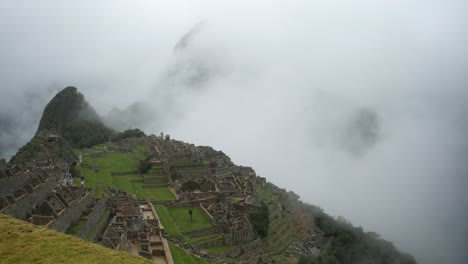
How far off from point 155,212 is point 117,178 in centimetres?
1463

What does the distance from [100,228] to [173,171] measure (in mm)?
28651

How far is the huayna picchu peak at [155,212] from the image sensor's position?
24.4 meters

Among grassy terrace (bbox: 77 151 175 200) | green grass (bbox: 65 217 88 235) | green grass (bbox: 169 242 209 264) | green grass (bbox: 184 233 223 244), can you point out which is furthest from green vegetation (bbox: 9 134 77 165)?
green grass (bbox: 169 242 209 264)

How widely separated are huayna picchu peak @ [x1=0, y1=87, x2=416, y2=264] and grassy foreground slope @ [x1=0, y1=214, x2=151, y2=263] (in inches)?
1.2

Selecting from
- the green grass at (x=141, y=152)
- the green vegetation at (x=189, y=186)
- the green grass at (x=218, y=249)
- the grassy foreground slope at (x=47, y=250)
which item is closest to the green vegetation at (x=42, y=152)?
the green grass at (x=141, y=152)

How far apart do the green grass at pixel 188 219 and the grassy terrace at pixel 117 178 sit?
3.23 meters

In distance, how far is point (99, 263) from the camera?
11.6m

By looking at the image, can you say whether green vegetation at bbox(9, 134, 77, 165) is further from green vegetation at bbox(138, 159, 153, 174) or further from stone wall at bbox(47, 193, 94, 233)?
stone wall at bbox(47, 193, 94, 233)

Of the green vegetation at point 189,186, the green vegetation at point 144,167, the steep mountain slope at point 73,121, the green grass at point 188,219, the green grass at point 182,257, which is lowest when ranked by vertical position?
the green grass at point 182,257

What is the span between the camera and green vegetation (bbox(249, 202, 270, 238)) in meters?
46.0

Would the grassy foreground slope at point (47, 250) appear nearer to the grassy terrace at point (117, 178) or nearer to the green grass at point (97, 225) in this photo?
the green grass at point (97, 225)

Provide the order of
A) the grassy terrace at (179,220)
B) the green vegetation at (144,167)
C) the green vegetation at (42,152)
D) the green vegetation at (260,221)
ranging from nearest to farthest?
1. the grassy terrace at (179,220)
2. the green vegetation at (260,221)
3. the green vegetation at (42,152)
4. the green vegetation at (144,167)

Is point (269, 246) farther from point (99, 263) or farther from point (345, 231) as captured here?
point (99, 263)

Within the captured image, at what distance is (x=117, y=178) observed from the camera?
51.8 metres
